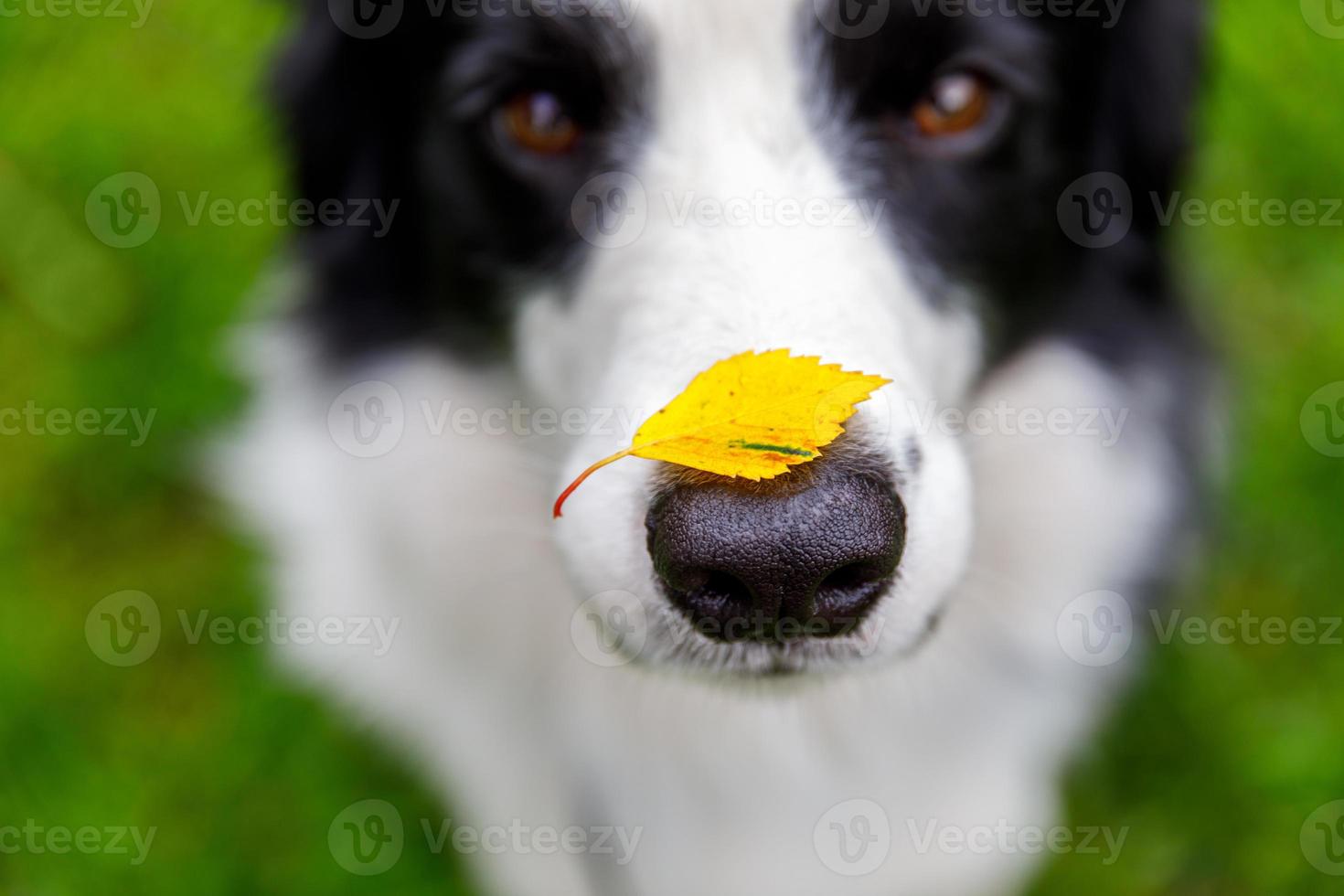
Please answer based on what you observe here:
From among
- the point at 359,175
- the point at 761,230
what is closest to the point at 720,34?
the point at 761,230

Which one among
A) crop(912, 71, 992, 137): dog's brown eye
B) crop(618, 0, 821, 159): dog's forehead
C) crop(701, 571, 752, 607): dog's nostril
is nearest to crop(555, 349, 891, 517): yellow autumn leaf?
crop(701, 571, 752, 607): dog's nostril

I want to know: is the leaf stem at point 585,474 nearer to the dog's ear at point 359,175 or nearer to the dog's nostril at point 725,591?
the dog's nostril at point 725,591

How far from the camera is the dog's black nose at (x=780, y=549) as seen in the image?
Answer: 1.46 metres

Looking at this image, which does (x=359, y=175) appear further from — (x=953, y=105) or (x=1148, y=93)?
(x=1148, y=93)

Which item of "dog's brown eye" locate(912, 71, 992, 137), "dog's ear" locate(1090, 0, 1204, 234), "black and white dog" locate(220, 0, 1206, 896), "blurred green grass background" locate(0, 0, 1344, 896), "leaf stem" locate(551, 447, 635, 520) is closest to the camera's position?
"leaf stem" locate(551, 447, 635, 520)

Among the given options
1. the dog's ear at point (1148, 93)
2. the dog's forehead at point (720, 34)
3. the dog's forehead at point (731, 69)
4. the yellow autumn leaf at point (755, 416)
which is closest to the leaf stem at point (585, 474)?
the yellow autumn leaf at point (755, 416)

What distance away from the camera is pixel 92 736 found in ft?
10.6

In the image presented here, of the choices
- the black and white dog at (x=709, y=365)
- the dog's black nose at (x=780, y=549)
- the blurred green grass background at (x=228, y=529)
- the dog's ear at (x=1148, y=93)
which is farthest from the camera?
the blurred green grass background at (x=228, y=529)

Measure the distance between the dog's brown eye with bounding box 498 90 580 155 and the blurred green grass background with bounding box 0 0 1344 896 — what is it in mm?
760

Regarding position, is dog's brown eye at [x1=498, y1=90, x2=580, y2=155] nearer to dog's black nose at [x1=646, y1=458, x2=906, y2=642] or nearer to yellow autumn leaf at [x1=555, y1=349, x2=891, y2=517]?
yellow autumn leaf at [x1=555, y1=349, x2=891, y2=517]

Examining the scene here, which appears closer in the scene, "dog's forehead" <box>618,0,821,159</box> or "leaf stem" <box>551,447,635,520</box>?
"leaf stem" <box>551,447,635,520</box>

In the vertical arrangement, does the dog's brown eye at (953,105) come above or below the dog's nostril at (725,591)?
above

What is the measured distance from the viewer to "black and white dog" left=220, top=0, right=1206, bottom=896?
5.56 feet

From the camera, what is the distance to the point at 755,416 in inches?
58.9
